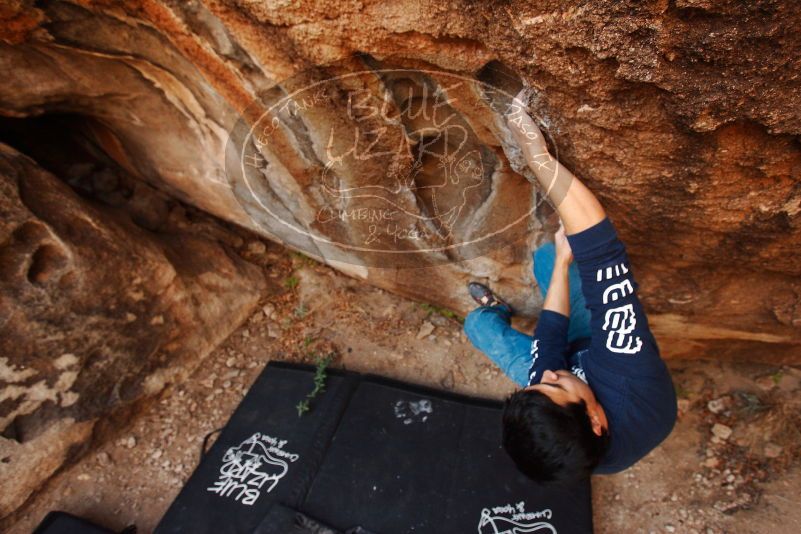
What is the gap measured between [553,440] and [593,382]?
0.27 meters

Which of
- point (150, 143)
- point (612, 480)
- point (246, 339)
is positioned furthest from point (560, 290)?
point (150, 143)

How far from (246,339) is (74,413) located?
3.16 feet

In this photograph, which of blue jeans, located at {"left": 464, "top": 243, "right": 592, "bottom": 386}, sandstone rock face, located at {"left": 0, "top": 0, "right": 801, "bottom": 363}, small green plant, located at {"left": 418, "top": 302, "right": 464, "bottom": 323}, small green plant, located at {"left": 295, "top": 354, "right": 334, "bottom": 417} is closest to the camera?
sandstone rock face, located at {"left": 0, "top": 0, "right": 801, "bottom": 363}

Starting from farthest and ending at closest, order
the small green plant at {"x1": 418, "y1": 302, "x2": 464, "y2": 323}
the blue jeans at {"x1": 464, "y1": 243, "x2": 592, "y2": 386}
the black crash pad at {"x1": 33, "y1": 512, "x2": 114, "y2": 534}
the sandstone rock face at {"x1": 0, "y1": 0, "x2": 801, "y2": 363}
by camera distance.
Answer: the small green plant at {"x1": 418, "y1": 302, "x2": 464, "y2": 323} < the black crash pad at {"x1": 33, "y1": 512, "x2": 114, "y2": 534} < the blue jeans at {"x1": 464, "y1": 243, "x2": 592, "y2": 386} < the sandstone rock face at {"x1": 0, "y1": 0, "x2": 801, "y2": 363}

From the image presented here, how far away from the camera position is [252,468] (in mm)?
2363

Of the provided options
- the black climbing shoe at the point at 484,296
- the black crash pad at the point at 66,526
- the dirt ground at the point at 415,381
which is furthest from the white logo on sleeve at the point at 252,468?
the black climbing shoe at the point at 484,296

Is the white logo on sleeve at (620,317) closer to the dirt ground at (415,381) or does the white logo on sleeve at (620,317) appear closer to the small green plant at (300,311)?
the dirt ground at (415,381)

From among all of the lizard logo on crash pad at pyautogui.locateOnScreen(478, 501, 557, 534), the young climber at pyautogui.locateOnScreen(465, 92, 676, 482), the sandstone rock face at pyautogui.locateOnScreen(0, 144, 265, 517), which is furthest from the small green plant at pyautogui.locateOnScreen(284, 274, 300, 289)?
the young climber at pyautogui.locateOnScreen(465, 92, 676, 482)

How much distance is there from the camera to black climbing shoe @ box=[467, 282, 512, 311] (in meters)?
2.54

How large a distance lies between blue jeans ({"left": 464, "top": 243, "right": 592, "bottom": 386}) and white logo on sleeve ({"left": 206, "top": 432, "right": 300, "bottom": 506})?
3.71 feet

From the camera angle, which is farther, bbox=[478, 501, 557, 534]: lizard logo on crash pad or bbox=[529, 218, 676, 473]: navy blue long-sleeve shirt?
bbox=[478, 501, 557, 534]: lizard logo on crash pad

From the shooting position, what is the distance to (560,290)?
187cm

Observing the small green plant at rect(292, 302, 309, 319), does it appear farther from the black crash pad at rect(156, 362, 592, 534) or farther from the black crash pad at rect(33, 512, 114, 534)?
the black crash pad at rect(33, 512, 114, 534)

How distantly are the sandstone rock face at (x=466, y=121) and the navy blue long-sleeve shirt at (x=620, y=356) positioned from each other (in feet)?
1.09
